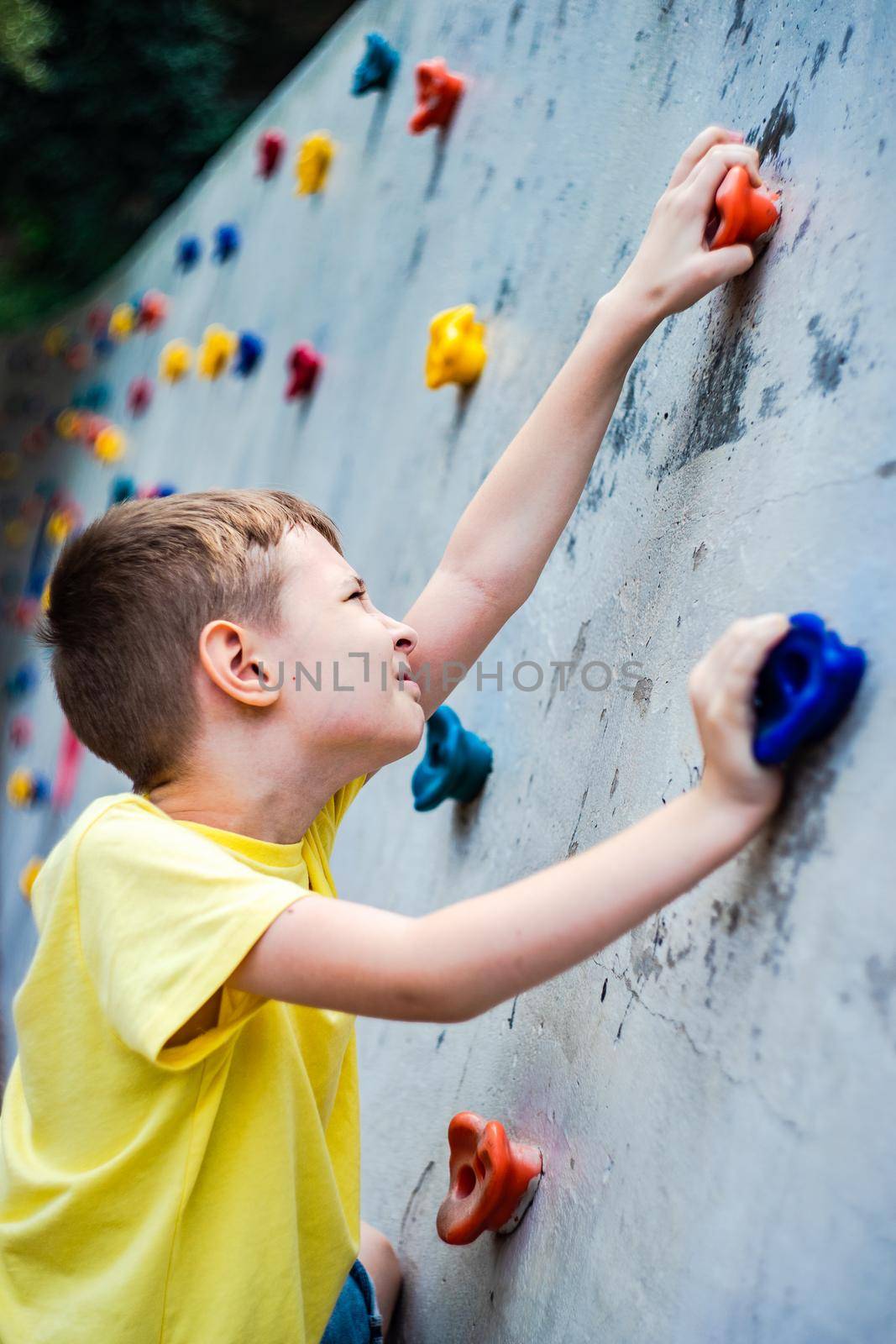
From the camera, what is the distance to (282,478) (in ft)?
8.61

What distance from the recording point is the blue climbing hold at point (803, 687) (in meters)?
0.76

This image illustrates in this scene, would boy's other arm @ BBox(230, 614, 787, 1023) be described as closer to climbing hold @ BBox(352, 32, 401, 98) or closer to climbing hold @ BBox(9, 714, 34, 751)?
climbing hold @ BBox(352, 32, 401, 98)

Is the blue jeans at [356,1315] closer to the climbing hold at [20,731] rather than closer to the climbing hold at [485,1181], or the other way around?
the climbing hold at [485,1181]

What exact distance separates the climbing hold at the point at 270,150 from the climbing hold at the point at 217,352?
464 millimetres

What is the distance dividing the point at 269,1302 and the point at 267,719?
0.53 metres

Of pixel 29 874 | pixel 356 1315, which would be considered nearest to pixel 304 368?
pixel 29 874

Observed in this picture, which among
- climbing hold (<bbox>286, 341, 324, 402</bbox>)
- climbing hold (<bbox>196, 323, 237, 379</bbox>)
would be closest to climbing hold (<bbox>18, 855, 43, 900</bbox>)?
climbing hold (<bbox>196, 323, 237, 379</bbox>)

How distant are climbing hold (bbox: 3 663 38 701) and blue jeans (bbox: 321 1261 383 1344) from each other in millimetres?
3647

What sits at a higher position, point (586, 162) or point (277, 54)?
point (277, 54)

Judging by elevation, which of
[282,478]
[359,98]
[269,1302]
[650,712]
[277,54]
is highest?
[277,54]

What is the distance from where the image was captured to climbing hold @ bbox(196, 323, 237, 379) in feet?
10.7

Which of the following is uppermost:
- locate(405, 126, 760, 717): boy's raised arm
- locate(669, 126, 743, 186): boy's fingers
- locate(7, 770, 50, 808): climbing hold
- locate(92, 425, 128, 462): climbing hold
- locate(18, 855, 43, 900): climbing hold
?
locate(92, 425, 128, 462): climbing hold

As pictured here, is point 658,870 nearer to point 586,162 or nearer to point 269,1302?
point 269,1302

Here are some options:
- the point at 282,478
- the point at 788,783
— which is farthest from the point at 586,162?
Result: the point at 282,478
